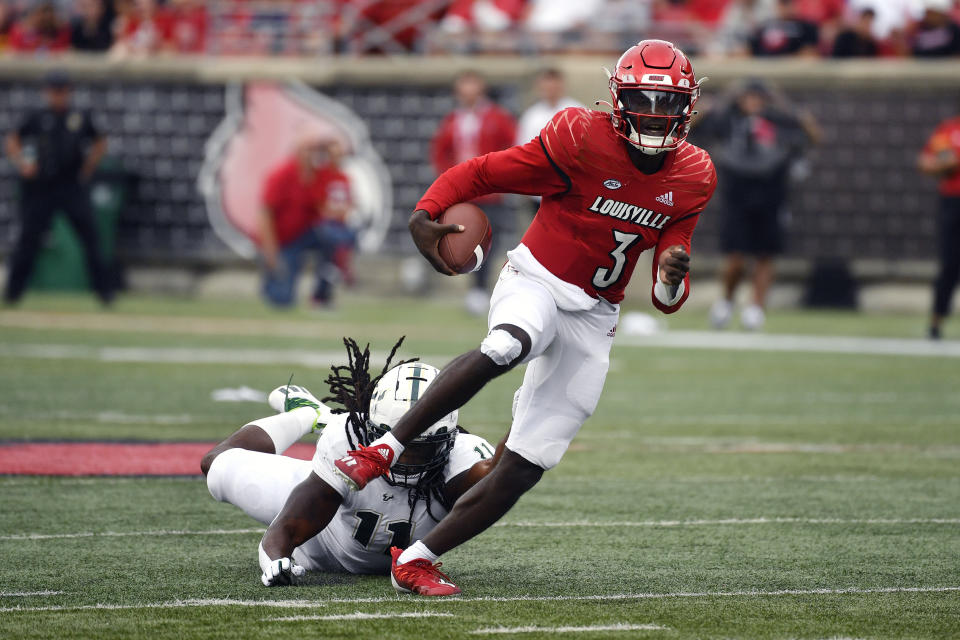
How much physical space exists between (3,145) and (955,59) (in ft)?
36.7

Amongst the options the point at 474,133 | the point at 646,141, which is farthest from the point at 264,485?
the point at 474,133

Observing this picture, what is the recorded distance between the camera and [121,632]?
161 inches

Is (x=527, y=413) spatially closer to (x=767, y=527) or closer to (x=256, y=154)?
(x=767, y=527)

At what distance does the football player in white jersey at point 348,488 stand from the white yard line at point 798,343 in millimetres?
8451

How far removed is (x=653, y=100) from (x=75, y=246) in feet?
47.4

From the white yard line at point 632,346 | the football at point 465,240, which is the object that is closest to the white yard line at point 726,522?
the football at point 465,240

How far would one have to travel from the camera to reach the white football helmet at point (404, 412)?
4.75m

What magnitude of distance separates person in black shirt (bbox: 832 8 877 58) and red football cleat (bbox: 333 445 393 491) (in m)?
13.7

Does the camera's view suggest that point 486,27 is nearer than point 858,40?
No

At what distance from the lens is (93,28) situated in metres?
19.3

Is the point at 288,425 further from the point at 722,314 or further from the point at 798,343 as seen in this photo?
the point at 722,314

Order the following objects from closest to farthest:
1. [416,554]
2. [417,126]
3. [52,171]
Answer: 1. [416,554]
2. [52,171]
3. [417,126]

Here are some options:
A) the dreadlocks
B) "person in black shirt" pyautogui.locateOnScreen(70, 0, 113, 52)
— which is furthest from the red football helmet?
"person in black shirt" pyautogui.locateOnScreen(70, 0, 113, 52)

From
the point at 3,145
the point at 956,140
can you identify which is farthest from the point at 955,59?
the point at 3,145
